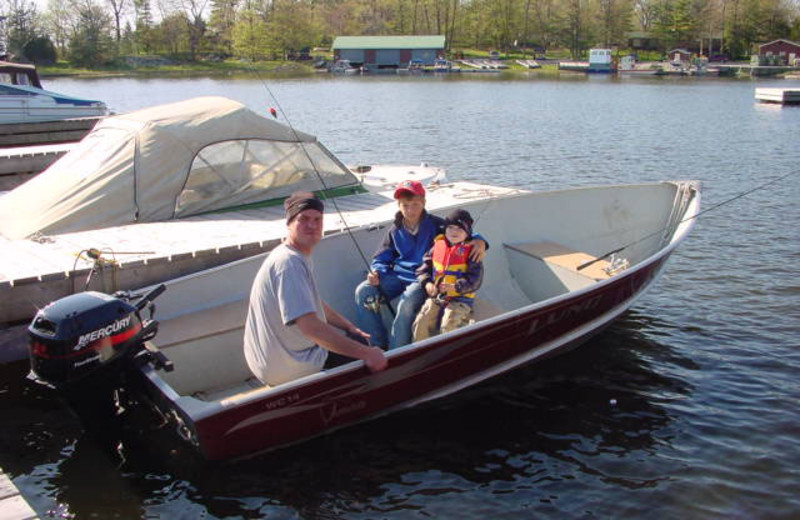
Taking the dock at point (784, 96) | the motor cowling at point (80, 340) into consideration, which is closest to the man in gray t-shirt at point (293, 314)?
the motor cowling at point (80, 340)

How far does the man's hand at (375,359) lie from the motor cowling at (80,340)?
1662mm

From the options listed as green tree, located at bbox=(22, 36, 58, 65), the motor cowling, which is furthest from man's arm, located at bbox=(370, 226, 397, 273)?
green tree, located at bbox=(22, 36, 58, 65)

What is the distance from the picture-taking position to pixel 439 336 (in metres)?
5.73

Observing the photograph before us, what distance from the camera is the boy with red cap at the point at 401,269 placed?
20.9ft

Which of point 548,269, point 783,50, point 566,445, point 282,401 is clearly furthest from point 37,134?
point 783,50

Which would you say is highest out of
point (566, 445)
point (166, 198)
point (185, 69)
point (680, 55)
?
point (680, 55)

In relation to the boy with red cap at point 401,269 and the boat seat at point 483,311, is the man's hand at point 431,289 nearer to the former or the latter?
the boy with red cap at point 401,269

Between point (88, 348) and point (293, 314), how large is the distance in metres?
1.45

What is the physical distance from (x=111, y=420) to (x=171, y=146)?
4407 mm

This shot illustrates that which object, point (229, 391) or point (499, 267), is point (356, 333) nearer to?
point (229, 391)

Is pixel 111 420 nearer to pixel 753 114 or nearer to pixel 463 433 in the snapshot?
pixel 463 433

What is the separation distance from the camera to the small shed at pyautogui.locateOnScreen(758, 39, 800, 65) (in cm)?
8338

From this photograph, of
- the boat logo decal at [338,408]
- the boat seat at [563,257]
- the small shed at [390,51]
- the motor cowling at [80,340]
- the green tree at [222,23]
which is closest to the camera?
the motor cowling at [80,340]

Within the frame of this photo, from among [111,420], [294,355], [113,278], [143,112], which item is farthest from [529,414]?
[143,112]
